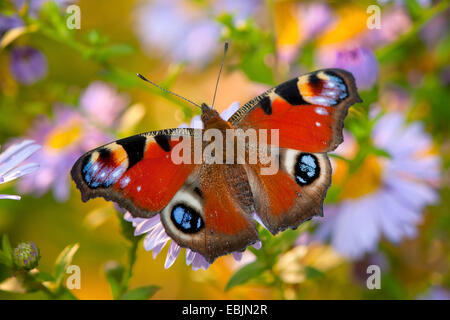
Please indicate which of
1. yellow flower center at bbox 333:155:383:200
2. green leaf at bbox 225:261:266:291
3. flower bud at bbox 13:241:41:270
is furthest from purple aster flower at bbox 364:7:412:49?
flower bud at bbox 13:241:41:270

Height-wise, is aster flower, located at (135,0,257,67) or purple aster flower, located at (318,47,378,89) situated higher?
aster flower, located at (135,0,257,67)

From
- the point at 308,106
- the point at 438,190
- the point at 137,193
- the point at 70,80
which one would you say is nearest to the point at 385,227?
the point at 438,190

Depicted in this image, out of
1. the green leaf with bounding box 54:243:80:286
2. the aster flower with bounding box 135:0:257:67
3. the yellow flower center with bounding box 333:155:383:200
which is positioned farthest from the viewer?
the aster flower with bounding box 135:0:257:67

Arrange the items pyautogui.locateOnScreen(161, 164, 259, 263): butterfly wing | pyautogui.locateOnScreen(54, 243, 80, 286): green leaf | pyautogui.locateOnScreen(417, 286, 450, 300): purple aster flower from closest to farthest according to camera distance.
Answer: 1. pyautogui.locateOnScreen(161, 164, 259, 263): butterfly wing
2. pyautogui.locateOnScreen(54, 243, 80, 286): green leaf
3. pyautogui.locateOnScreen(417, 286, 450, 300): purple aster flower

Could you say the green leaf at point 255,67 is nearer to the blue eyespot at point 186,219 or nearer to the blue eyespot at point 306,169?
the blue eyespot at point 306,169

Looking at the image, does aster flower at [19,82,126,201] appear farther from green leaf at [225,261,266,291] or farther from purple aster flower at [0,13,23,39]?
green leaf at [225,261,266,291]

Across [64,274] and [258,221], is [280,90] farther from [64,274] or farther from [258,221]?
[64,274]
